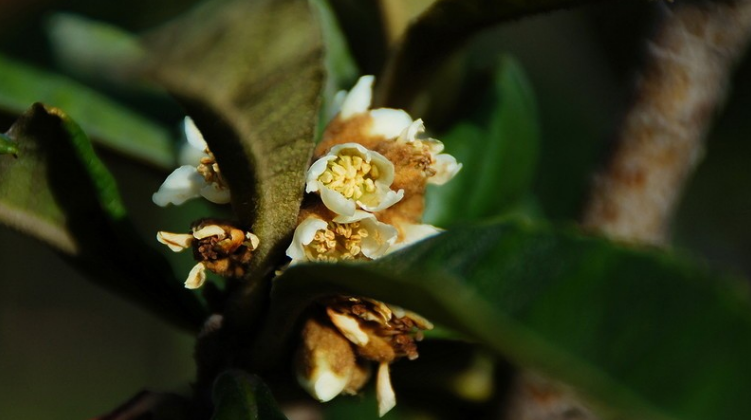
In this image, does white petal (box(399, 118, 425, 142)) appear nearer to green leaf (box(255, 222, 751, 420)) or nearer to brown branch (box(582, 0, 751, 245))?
green leaf (box(255, 222, 751, 420))

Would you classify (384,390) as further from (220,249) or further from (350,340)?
(220,249)

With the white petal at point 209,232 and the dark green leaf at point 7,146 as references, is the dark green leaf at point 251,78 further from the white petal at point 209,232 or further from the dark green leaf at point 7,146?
the dark green leaf at point 7,146

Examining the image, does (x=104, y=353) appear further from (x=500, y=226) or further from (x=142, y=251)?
(x=500, y=226)

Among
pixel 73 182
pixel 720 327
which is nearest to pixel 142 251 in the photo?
pixel 73 182

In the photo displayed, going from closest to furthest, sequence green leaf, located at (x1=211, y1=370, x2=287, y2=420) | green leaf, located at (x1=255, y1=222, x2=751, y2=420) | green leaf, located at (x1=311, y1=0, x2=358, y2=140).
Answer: green leaf, located at (x1=255, y1=222, x2=751, y2=420) → green leaf, located at (x1=211, y1=370, x2=287, y2=420) → green leaf, located at (x1=311, y1=0, x2=358, y2=140)

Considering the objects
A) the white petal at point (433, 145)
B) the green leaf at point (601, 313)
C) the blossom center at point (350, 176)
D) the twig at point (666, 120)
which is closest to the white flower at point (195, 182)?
the blossom center at point (350, 176)

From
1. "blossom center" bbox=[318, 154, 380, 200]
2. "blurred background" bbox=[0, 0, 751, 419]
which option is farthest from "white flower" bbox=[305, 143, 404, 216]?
"blurred background" bbox=[0, 0, 751, 419]

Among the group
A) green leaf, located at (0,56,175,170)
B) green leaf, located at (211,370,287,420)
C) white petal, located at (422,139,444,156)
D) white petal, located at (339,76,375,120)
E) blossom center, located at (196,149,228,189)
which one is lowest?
green leaf, located at (211,370,287,420)
